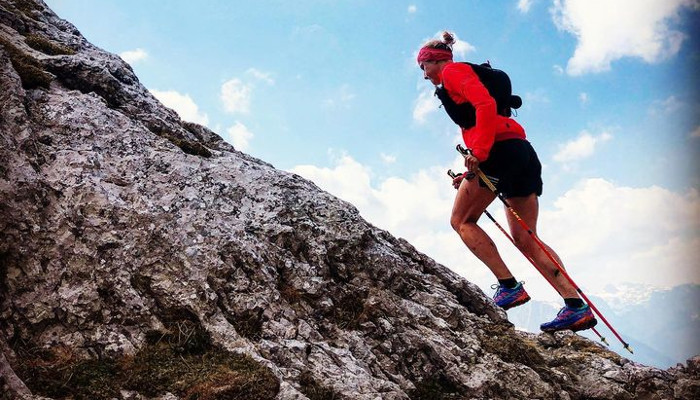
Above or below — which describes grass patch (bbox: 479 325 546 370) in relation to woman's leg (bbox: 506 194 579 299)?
below

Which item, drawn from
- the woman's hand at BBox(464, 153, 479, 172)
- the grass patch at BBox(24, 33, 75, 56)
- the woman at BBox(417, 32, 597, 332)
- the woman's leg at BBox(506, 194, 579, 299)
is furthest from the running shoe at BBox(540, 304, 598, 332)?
the grass patch at BBox(24, 33, 75, 56)

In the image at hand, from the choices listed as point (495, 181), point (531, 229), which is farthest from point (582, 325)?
point (495, 181)

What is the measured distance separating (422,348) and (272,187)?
13.3 feet

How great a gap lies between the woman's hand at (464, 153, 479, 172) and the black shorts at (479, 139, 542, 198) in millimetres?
575

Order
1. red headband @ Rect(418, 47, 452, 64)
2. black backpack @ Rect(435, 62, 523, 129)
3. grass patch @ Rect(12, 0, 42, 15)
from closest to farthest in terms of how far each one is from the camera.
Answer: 1. black backpack @ Rect(435, 62, 523, 129)
2. red headband @ Rect(418, 47, 452, 64)
3. grass patch @ Rect(12, 0, 42, 15)

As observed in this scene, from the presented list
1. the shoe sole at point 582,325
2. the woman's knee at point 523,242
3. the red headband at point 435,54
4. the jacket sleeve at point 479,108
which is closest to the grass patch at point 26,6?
the red headband at point 435,54

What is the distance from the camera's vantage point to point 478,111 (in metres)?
8.16

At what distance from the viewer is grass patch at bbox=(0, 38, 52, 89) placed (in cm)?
903

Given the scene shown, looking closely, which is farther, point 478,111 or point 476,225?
point 476,225

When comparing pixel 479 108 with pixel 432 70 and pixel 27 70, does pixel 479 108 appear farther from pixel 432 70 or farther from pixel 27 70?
pixel 27 70

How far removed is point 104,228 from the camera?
7.09m

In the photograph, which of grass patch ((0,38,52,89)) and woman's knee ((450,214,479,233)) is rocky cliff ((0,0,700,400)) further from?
woman's knee ((450,214,479,233))

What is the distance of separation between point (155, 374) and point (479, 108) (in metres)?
6.25

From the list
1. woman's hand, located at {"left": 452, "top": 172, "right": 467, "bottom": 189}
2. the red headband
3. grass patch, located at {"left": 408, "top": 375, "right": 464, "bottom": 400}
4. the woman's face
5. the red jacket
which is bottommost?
grass patch, located at {"left": 408, "top": 375, "right": 464, "bottom": 400}
